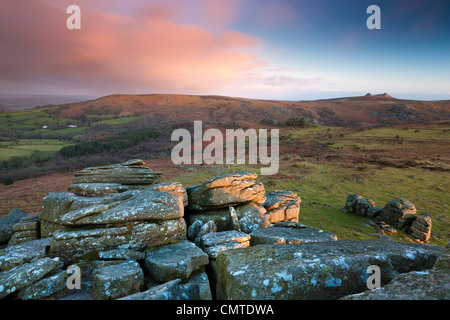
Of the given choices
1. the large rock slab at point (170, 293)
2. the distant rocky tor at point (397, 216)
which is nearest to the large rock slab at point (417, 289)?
the large rock slab at point (170, 293)

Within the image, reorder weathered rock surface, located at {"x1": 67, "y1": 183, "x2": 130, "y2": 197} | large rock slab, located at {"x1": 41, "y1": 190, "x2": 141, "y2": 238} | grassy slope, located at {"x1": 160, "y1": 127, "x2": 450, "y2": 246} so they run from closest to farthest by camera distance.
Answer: large rock slab, located at {"x1": 41, "y1": 190, "x2": 141, "y2": 238}
weathered rock surface, located at {"x1": 67, "y1": 183, "x2": 130, "y2": 197}
grassy slope, located at {"x1": 160, "y1": 127, "x2": 450, "y2": 246}

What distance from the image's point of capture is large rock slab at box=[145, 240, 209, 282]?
6547 mm

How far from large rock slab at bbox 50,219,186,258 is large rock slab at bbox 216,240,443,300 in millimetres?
4252

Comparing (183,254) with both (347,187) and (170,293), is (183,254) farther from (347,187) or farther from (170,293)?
(347,187)

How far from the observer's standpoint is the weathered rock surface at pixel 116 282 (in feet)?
19.0

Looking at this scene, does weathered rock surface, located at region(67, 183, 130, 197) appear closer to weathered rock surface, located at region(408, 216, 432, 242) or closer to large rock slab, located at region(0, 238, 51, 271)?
large rock slab, located at region(0, 238, 51, 271)

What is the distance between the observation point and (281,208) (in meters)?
15.2

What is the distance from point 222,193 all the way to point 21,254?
8847 mm

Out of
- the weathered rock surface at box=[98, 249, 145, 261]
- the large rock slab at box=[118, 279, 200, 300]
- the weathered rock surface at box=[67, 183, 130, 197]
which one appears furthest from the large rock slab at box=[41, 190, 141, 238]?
the large rock slab at box=[118, 279, 200, 300]

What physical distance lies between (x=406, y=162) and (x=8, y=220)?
46818 mm

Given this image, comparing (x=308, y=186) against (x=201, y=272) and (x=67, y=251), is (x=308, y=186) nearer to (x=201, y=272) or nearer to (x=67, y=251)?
(x=201, y=272)

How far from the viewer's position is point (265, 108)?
12738 cm

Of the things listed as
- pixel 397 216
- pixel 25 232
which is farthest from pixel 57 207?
pixel 397 216
